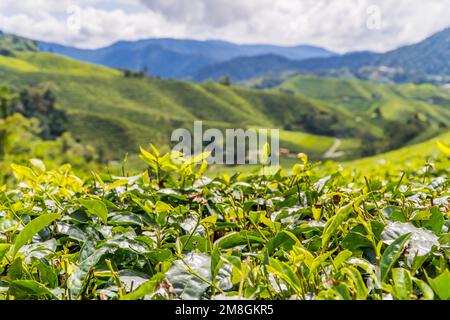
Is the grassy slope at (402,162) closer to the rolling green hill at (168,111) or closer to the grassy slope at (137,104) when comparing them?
the rolling green hill at (168,111)

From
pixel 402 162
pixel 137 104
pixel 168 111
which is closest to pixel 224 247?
pixel 402 162

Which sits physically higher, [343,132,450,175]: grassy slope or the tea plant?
the tea plant

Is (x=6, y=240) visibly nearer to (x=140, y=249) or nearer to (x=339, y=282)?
(x=140, y=249)

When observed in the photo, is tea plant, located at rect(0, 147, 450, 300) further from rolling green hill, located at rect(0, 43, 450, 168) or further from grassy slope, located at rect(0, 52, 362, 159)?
grassy slope, located at rect(0, 52, 362, 159)

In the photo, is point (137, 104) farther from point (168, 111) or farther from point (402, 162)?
point (402, 162)

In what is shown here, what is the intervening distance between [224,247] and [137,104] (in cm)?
14418

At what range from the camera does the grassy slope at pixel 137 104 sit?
117250mm

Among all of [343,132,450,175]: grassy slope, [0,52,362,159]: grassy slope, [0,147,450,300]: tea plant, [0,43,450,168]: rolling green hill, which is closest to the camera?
[0,147,450,300]: tea plant

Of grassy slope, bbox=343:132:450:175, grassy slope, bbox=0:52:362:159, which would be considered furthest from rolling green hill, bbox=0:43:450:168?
grassy slope, bbox=343:132:450:175

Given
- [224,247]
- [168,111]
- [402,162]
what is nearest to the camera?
[224,247]

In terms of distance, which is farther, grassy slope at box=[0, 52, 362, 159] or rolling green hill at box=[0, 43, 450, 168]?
rolling green hill at box=[0, 43, 450, 168]

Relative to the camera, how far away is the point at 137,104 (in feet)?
468

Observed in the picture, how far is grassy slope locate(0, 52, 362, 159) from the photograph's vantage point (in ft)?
385

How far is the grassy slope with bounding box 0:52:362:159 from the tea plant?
105000mm
